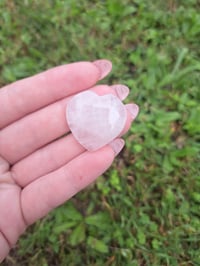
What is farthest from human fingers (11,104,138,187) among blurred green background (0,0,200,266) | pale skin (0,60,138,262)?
blurred green background (0,0,200,266)

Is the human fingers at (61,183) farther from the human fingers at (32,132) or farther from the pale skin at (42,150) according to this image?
the human fingers at (32,132)

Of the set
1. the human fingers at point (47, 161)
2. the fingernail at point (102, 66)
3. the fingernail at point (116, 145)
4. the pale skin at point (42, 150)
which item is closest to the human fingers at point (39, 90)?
the pale skin at point (42, 150)

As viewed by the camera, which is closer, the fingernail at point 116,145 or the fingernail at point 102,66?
the fingernail at point 116,145

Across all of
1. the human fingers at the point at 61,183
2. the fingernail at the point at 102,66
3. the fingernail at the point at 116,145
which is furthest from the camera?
the fingernail at the point at 102,66

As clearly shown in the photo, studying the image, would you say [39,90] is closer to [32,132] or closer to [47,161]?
[32,132]

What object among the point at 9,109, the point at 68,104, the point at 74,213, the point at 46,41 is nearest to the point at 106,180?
the point at 74,213

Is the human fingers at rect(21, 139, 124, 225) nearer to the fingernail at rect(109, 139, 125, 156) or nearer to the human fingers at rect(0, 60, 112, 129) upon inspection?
the fingernail at rect(109, 139, 125, 156)
